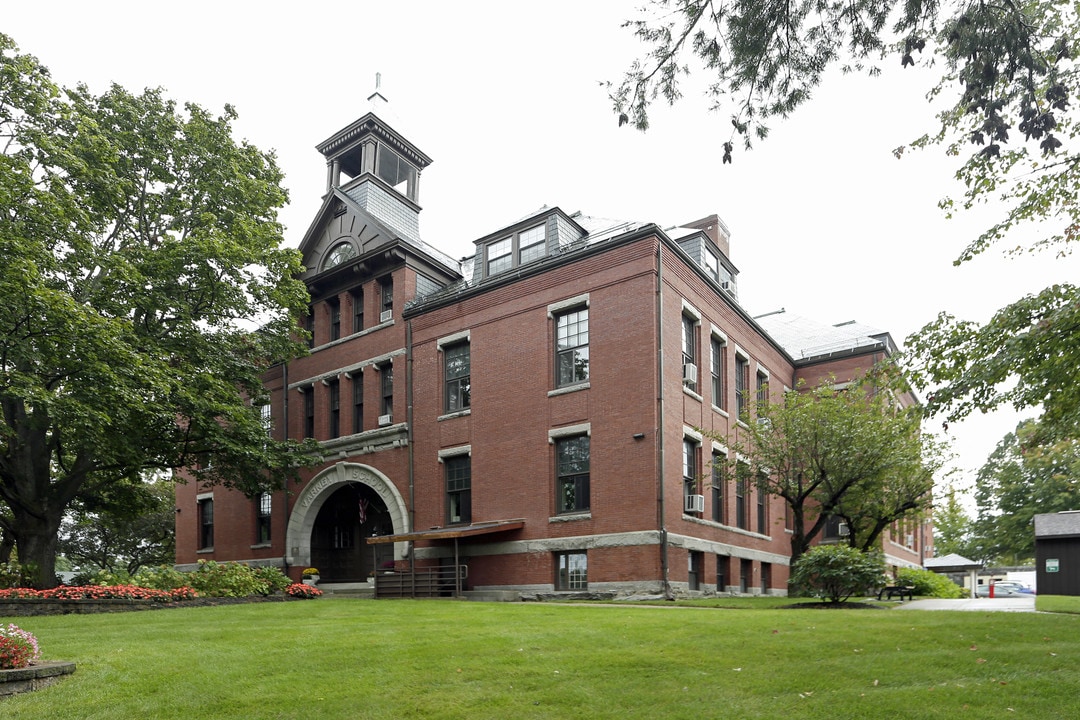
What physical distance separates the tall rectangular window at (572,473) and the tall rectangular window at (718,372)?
6101 millimetres

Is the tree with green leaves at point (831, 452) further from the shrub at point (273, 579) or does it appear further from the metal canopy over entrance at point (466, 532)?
the shrub at point (273, 579)

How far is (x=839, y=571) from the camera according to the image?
17875 millimetres

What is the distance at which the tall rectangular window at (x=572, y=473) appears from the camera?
23.3 metres

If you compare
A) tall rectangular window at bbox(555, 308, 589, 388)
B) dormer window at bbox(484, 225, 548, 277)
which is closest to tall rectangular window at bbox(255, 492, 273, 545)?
dormer window at bbox(484, 225, 548, 277)

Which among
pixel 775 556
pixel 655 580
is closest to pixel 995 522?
pixel 775 556

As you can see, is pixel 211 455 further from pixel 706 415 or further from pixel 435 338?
pixel 706 415

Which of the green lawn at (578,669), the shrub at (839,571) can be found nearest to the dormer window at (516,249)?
the shrub at (839,571)

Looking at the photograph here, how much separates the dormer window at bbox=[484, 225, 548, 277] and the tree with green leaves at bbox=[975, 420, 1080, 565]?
127ft

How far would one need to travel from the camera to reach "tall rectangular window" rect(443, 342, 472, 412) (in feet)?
87.9

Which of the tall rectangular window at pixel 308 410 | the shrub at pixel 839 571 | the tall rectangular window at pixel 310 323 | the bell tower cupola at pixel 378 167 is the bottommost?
the shrub at pixel 839 571

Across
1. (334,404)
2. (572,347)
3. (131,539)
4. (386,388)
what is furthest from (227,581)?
(131,539)

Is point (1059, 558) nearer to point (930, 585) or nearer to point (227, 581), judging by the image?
point (930, 585)

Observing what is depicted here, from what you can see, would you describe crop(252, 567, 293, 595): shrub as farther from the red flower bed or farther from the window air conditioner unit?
the window air conditioner unit

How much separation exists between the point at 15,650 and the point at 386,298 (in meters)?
21.6
